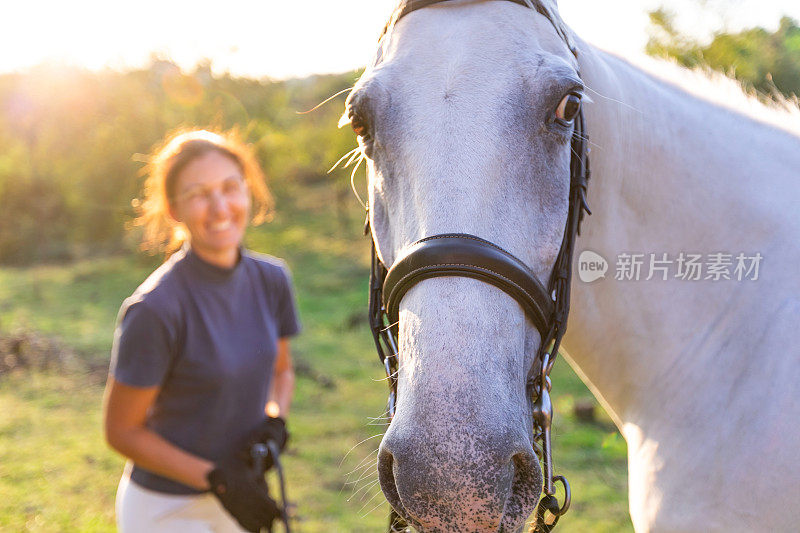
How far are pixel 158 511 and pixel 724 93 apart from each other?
9.20ft

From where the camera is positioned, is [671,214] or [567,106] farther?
[671,214]

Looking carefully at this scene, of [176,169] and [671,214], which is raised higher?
[176,169]

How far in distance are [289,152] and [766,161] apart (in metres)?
20.6

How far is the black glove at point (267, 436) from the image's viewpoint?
2.75m

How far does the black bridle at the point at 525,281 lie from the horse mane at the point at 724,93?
57 centimetres

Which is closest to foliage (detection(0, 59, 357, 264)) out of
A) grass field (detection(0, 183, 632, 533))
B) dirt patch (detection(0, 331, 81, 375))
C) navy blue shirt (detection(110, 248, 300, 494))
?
grass field (detection(0, 183, 632, 533))

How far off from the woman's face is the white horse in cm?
122

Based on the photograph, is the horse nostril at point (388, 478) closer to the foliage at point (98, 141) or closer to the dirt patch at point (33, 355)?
the dirt patch at point (33, 355)

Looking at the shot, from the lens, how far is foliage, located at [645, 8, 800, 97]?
189 inches

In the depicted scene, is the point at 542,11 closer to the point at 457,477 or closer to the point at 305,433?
the point at 457,477

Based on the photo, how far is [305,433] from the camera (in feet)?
23.0

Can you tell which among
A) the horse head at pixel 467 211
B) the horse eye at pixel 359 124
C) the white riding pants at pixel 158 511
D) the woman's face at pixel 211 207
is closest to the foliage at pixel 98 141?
the woman's face at pixel 211 207

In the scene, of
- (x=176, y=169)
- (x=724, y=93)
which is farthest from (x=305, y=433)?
(x=724, y=93)

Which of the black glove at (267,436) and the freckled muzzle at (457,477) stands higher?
the freckled muzzle at (457,477)
